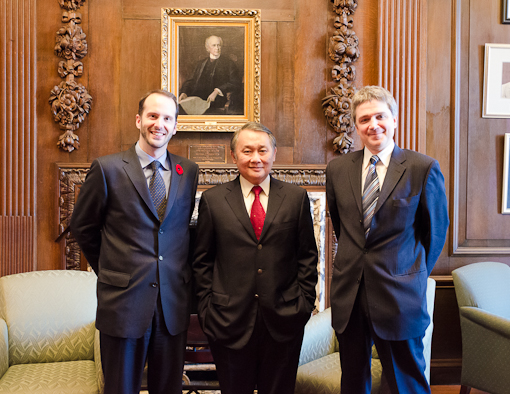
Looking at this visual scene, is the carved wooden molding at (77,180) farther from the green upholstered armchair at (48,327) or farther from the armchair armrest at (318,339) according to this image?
the armchair armrest at (318,339)

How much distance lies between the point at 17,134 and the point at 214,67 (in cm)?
170

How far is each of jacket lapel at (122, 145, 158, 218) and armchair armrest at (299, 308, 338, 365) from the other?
130 cm

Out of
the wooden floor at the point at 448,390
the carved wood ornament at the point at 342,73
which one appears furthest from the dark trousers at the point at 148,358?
the wooden floor at the point at 448,390

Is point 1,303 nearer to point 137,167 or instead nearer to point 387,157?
point 137,167

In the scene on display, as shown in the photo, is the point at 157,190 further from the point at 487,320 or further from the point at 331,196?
the point at 487,320

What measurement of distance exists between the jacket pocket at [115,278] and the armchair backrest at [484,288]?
2.31 m

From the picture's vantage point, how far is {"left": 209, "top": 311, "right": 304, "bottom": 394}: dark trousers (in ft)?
5.74

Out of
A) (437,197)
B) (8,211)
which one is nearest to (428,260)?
(437,197)

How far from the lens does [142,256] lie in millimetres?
1725

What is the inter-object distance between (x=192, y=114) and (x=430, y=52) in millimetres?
2094

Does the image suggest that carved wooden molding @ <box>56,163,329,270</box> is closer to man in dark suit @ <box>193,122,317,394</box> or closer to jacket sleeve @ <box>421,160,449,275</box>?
man in dark suit @ <box>193,122,317,394</box>

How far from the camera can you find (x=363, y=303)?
169 centimetres

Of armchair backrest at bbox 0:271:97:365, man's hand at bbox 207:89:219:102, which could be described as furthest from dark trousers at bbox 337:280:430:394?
man's hand at bbox 207:89:219:102

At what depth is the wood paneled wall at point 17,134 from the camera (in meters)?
3.22
